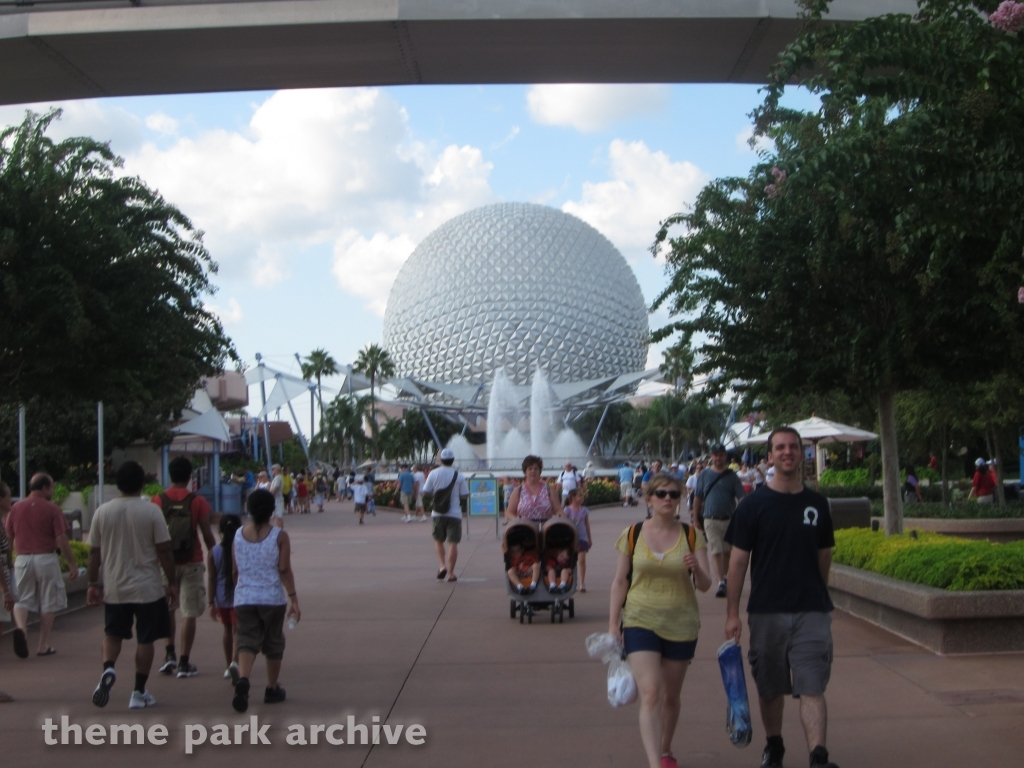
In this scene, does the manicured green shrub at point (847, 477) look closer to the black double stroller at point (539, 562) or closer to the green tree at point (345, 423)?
the black double stroller at point (539, 562)

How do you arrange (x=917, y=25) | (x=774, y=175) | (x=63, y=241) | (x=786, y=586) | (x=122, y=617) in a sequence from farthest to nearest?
(x=63, y=241) → (x=774, y=175) → (x=122, y=617) → (x=917, y=25) → (x=786, y=586)

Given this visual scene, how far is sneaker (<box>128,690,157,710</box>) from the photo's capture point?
23.9 ft

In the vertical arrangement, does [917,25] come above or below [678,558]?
above

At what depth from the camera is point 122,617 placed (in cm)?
750

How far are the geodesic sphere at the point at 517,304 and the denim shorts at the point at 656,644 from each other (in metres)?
63.9

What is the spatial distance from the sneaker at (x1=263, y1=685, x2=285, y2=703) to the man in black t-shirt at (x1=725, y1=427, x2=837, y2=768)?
10.7 feet

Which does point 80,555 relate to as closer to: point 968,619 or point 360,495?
point 968,619

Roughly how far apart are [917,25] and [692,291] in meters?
6.35

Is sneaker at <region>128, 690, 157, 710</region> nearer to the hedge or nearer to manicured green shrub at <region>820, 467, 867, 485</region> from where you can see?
the hedge

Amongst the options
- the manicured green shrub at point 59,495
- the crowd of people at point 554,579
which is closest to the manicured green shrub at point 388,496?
the manicured green shrub at point 59,495

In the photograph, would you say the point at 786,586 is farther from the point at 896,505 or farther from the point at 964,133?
the point at 896,505

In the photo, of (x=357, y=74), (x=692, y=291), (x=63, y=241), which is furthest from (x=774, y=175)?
(x=63, y=241)

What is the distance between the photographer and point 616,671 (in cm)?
563

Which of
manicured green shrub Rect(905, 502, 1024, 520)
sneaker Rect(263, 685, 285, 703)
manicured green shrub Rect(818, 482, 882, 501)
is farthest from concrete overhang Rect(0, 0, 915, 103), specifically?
manicured green shrub Rect(818, 482, 882, 501)
